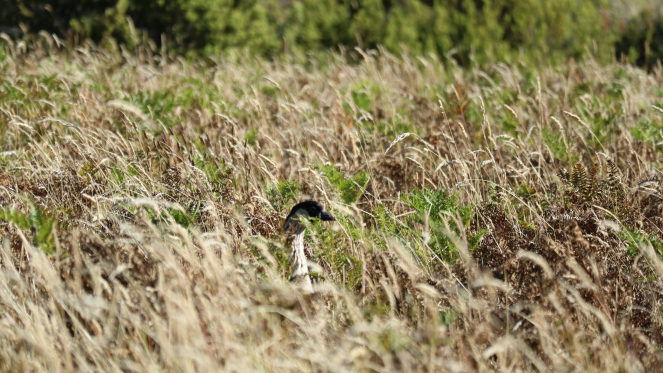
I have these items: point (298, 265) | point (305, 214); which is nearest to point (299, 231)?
point (305, 214)

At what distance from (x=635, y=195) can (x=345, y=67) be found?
4753 millimetres

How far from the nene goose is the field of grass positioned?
2.7 inches

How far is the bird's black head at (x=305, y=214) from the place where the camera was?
3.09 m

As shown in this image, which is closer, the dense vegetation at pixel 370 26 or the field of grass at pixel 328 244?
the field of grass at pixel 328 244

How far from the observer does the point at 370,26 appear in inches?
459

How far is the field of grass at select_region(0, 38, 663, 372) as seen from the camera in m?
2.25

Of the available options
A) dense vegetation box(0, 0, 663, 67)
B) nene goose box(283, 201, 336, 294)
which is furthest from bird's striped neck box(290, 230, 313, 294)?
dense vegetation box(0, 0, 663, 67)

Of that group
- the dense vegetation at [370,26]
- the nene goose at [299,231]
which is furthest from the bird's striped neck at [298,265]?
the dense vegetation at [370,26]

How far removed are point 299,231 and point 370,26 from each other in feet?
30.6

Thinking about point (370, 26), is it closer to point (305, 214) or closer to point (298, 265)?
point (305, 214)

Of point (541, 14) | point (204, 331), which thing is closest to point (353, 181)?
point (204, 331)

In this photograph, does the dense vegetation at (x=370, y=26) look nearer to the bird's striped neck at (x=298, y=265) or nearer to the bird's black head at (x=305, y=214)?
the bird's black head at (x=305, y=214)

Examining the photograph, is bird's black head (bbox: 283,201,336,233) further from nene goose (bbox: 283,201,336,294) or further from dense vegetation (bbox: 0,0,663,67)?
dense vegetation (bbox: 0,0,663,67)

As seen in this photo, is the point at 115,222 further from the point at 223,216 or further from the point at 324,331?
the point at 324,331
